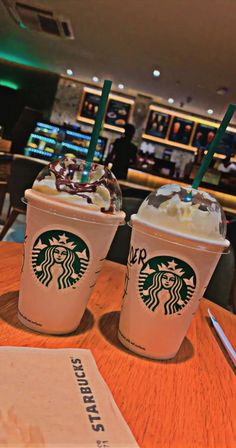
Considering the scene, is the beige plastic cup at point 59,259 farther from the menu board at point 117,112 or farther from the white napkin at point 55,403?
the menu board at point 117,112

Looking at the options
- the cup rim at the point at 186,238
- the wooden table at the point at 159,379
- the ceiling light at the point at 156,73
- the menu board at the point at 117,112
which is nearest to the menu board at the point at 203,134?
the menu board at the point at 117,112

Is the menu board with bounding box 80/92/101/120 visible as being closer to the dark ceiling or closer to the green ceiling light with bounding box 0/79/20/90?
the dark ceiling

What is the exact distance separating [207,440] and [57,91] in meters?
11.2

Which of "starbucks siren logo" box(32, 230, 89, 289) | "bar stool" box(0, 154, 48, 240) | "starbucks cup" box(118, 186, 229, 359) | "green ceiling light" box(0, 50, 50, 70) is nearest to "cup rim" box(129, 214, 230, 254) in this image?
"starbucks cup" box(118, 186, 229, 359)

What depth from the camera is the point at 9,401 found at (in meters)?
0.43

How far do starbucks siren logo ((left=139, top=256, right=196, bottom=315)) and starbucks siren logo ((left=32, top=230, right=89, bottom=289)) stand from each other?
102mm

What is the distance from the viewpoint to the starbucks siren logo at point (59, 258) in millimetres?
605

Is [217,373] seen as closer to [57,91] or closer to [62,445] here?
[62,445]

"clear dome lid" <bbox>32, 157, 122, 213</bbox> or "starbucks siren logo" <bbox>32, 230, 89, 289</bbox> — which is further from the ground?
"clear dome lid" <bbox>32, 157, 122, 213</bbox>

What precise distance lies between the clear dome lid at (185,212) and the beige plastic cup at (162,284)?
2 centimetres

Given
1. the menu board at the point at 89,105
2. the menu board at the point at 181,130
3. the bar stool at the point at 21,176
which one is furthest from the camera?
the menu board at the point at 89,105

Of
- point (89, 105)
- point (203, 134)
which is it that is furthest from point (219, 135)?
point (89, 105)

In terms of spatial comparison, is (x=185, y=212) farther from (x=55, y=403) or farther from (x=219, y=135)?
(x=55, y=403)

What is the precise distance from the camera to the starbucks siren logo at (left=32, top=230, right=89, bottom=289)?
605mm
